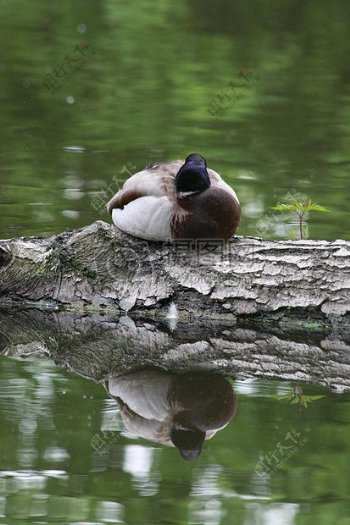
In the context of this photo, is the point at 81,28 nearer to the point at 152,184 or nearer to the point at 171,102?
the point at 171,102

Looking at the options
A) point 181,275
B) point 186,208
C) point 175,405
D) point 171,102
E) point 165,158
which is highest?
point 171,102

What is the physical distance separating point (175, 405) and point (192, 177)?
1897 millimetres

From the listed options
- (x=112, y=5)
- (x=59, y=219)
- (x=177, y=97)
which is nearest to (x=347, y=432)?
(x=59, y=219)

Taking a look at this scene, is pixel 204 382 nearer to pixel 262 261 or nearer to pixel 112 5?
pixel 262 261

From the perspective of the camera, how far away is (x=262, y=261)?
7.69 m

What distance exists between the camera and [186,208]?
7.85 metres

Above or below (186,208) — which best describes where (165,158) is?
above

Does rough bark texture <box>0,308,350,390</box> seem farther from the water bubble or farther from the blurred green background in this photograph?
the water bubble

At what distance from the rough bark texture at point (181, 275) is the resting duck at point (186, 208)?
11cm

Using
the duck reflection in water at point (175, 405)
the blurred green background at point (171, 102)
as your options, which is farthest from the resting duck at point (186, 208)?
the blurred green background at point (171, 102)

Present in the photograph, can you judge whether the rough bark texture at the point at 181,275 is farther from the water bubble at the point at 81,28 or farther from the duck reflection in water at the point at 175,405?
the water bubble at the point at 81,28

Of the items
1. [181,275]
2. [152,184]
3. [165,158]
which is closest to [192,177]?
[152,184]

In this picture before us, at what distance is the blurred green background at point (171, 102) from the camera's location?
1027cm

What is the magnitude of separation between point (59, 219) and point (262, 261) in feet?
7.85
